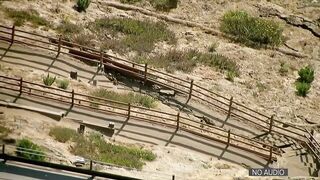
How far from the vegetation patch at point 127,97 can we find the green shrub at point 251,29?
9.32m

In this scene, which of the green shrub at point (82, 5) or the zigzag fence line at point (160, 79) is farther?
the green shrub at point (82, 5)

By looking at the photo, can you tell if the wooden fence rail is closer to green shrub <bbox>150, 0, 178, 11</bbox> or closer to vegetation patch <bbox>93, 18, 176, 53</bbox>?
vegetation patch <bbox>93, 18, 176, 53</bbox>

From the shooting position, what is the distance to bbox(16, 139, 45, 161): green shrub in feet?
66.5

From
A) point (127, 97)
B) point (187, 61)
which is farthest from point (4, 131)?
point (187, 61)

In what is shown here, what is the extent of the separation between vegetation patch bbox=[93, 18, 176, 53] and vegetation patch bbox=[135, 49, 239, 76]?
37.5 inches

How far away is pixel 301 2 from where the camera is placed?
3875cm

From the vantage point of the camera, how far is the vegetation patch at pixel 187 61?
98.4 ft

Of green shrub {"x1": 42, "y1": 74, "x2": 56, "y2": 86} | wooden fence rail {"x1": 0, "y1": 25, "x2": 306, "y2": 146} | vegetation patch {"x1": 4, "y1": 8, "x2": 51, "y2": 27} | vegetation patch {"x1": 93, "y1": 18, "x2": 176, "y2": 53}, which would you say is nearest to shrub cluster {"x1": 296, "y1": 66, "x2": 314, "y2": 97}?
wooden fence rail {"x1": 0, "y1": 25, "x2": 306, "y2": 146}

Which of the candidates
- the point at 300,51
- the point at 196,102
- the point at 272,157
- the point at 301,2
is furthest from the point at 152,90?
the point at 301,2

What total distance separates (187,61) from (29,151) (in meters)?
12.3

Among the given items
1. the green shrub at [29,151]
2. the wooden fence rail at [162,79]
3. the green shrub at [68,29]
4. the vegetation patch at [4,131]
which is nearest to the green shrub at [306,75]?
the wooden fence rail at [162,79]

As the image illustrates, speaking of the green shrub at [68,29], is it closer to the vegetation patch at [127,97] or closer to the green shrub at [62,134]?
the vegetation patch at [127,97]

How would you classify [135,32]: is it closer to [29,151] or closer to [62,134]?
[62,134]

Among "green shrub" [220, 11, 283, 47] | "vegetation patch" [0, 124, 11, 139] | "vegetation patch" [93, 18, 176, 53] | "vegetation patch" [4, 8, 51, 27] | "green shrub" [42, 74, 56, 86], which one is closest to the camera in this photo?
"vegetation patch" [0, 124, 11, 139]
